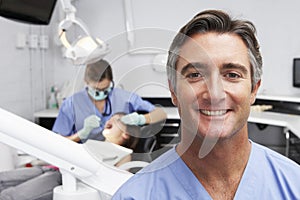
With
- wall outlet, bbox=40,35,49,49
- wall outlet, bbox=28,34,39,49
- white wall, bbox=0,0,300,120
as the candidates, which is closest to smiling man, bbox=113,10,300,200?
white wall, bbox=0,0,300,120

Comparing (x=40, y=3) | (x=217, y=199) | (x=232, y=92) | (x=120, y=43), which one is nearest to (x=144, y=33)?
(x=120, y=43)

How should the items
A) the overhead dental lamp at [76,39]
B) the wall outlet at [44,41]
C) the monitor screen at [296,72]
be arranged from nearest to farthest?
the overhead dental lamp at [76,39], the monitor screen at [296,72], the wall outlet at [44,41]

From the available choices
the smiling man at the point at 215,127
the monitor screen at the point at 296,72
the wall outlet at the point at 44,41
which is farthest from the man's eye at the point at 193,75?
the wall outlet at the point at 44,41

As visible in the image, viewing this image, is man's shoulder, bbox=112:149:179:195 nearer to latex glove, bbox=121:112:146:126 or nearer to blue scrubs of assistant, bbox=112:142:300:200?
blue scrubs of assistant, bbox=112:142:300:200

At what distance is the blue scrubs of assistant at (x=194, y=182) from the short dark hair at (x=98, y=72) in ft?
0.74

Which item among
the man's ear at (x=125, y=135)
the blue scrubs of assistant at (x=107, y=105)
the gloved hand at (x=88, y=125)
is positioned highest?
the blue scrubs of assistant at (x=107, y=105)

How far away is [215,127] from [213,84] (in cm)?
9

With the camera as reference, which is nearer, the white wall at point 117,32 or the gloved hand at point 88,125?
the gloved hand at point 88,125

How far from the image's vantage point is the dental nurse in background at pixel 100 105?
3.02ft

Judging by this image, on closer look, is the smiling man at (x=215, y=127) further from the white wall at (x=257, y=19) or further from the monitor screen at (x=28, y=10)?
the white wall at (x=257, y=19)

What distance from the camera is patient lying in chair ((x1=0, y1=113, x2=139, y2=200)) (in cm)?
94

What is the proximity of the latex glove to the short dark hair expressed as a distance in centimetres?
13

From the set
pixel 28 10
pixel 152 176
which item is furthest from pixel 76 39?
pixel 152 176

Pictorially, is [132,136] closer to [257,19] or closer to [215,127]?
[215,127]
